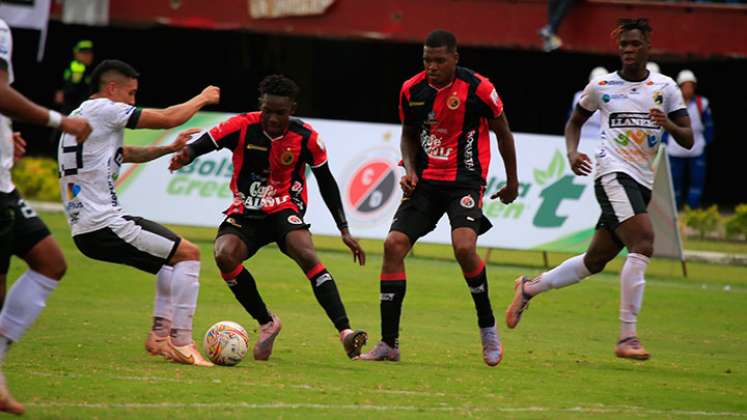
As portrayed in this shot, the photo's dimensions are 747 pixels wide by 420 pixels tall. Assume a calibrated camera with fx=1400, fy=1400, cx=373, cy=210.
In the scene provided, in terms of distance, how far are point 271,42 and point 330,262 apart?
13348 millimetres

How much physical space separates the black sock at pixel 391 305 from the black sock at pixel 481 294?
1.71ft

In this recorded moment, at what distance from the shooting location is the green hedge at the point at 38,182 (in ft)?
82.3

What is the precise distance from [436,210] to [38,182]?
15.9m

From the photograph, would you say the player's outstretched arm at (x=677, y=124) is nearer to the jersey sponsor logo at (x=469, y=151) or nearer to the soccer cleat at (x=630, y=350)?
the jersey sponsor logo at (x=469, y=151)

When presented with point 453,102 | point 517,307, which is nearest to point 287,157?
point 453,102

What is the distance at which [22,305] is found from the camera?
787 centimetres

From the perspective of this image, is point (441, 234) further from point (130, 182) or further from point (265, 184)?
point (265, 184)

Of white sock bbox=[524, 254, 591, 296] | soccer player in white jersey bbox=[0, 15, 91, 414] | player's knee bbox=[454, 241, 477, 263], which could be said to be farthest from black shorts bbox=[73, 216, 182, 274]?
white sock bbox=[524, 254, 591, 296]

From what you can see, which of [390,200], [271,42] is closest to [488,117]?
[390,200]

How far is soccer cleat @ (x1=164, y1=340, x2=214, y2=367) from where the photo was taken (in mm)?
9641

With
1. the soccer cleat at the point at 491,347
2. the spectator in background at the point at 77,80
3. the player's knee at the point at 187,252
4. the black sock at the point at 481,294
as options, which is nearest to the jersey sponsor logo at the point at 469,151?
the black sock at the point at 481,294

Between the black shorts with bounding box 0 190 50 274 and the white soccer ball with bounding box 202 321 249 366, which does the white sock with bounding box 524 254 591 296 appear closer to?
the white soccer ball with bounding box 202 321 249 366

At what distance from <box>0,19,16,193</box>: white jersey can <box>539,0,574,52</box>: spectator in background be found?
1843cm

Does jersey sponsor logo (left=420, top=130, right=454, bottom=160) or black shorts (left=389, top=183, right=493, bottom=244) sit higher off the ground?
jersey sponsor logo (left=420, top=130, right=454, bottom=160)
